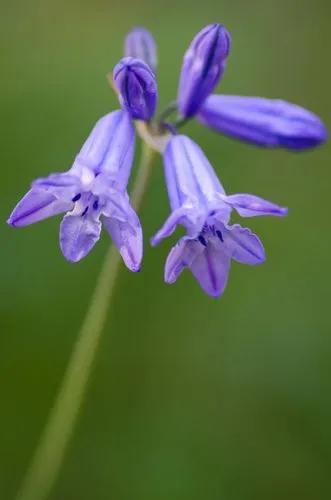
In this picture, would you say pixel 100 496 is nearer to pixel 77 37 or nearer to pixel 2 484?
pixel 2 484

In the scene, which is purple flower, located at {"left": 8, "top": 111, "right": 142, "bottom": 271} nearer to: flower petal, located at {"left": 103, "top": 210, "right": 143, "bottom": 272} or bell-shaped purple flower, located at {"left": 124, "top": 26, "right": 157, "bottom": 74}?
flower petal, located at {"left": 103, "top": 210, "right": 143, "bottom": 272}

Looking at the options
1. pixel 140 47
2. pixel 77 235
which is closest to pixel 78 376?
pixel 77 235

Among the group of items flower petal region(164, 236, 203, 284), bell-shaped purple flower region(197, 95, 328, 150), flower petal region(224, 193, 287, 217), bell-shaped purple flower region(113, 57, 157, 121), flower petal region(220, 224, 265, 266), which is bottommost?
flower petal region(164, 236, 203, 284)

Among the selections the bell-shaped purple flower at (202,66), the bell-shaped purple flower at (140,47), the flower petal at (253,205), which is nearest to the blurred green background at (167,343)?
the bell-shaped purple flower at (140,47)

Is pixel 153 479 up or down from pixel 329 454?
down

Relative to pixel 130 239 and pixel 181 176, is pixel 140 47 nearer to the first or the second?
pixel 181 176

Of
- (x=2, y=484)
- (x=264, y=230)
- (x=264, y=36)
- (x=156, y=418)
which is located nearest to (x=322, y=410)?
(x=156, y=418)

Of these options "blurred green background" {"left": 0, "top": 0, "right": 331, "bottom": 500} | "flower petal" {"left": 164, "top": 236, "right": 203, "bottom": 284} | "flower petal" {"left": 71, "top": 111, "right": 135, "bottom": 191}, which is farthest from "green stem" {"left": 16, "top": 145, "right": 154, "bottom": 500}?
"blurred green background" {"left": 0, "top": 0, "right": 331, "bottom": 500}
